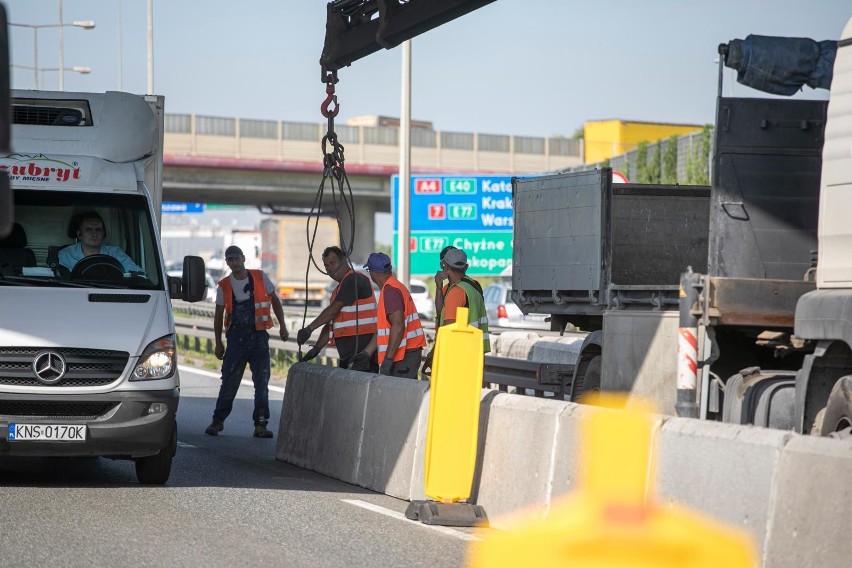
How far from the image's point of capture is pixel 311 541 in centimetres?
813

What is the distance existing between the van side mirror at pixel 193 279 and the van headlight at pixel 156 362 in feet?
2.36

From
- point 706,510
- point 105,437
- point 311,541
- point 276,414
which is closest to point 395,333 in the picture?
point 105,437

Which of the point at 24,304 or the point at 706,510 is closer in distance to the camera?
the point at 706,510

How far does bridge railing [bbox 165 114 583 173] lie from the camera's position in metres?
53.3

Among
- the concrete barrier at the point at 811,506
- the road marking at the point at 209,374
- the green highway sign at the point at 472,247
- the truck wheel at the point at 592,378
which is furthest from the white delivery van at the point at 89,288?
the green highway sign at the point at 472,247

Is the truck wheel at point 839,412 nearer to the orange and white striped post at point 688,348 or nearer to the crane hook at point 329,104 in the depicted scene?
the orange and white striped post at point 688,348

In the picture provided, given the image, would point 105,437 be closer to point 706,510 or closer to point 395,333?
point 395,333

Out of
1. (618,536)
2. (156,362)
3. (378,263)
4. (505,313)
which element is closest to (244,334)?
(378,263)

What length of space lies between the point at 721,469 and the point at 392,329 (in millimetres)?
5203

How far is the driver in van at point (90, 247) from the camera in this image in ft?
35.4

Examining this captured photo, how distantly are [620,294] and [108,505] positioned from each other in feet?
17.5

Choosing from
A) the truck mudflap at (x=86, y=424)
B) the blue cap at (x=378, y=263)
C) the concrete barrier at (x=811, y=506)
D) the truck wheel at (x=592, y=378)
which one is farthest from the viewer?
the truck wheel at (x=592, y=378)

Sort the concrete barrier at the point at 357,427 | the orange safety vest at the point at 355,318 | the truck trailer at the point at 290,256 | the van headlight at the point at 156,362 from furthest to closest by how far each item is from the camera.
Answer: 1. the truck trailer at the point at 290,256
2. the orange safety vest at the point at 355,318
3. the concrete barrier at the point at 357,427
4. the van headlight at the point at 156,362

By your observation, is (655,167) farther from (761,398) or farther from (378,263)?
(761,398)
